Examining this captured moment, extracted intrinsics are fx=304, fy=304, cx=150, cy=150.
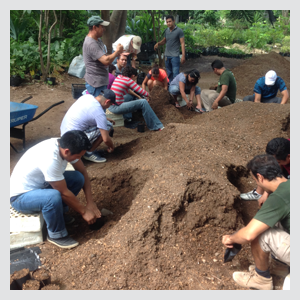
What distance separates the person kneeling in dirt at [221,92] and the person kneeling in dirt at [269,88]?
53 cm

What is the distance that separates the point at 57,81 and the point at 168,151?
17.0 ft

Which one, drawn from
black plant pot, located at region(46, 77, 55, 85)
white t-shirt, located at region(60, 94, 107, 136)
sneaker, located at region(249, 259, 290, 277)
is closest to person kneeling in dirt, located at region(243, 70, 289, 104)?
white t-shirt, located at region(60, 94, 107, 136)

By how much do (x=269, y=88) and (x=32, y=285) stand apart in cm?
537

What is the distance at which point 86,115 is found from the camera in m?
3.86

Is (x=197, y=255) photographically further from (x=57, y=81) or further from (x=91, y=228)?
(x=57, y=81)

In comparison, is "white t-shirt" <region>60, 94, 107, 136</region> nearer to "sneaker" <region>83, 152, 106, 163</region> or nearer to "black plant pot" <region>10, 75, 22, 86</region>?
"sneaker" <region>83, 152, 106, 163</region>

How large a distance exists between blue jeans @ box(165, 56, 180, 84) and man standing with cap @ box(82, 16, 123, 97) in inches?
112

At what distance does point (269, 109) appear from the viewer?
5383 mm

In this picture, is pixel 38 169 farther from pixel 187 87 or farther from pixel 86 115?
pixel 187 87

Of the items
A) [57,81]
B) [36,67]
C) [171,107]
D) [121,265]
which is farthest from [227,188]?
[36,67]

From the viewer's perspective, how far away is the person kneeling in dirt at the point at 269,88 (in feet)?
18.4

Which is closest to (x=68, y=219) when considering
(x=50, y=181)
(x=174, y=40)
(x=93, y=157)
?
(x=50, y=181)

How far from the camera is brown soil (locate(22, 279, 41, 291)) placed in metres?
2.11

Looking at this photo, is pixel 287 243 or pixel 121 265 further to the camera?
pixel 121 265
